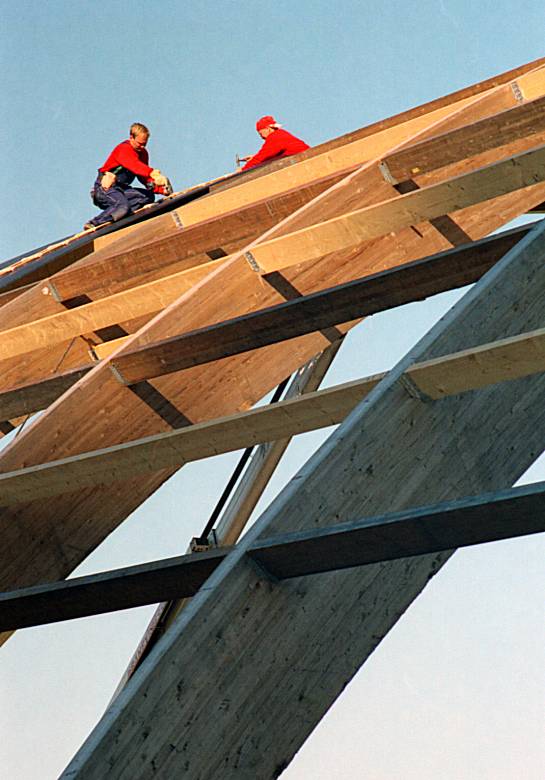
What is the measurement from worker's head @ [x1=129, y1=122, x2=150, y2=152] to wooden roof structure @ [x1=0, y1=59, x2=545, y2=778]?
92.9 inches

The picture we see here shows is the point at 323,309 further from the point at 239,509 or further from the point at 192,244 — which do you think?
the point at 239,509

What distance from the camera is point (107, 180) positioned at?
8281 millimetres

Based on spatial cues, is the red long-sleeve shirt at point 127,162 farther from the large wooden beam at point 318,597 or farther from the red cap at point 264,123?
the large wooden beam at point 318,597

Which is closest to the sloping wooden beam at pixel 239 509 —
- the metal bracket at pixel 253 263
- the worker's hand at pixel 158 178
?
the worker's hand at pixel 158 178

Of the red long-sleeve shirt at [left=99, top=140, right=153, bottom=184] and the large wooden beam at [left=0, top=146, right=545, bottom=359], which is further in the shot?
the red long-sleeve shirt at [left=99, top=140, right=153, bottom=184]

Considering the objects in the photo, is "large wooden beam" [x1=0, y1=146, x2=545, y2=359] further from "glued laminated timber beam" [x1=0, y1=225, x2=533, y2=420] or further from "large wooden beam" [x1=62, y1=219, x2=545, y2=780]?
"large wooden beam" [x1=62, y1=219, x2=545, y2=780]

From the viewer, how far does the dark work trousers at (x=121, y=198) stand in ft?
26.0

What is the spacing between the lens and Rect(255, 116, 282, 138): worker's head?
8.69 m

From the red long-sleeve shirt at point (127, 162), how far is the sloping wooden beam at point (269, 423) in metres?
5.16

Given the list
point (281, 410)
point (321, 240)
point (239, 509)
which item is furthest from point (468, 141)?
point (239, 509)

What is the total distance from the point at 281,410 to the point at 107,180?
5387 millimetres

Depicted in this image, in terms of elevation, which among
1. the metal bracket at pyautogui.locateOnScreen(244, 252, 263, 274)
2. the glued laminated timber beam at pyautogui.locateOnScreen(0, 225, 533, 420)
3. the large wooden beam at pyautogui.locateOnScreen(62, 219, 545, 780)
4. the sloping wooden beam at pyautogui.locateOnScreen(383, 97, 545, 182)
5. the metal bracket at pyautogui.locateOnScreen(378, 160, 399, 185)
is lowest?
the large wooden beam at pyautogui.locateOnScreen(62, 219, 545, 780)

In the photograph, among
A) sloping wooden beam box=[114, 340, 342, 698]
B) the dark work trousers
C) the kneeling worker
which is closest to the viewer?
sloping wooden beam box=[114, 340, 342, 698]

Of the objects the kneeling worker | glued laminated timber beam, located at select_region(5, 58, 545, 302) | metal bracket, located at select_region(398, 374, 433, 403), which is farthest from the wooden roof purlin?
the kneeling worker
